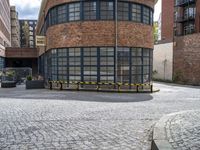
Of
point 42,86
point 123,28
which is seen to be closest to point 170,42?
point 123,28

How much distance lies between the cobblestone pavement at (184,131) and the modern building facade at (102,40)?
1286cm

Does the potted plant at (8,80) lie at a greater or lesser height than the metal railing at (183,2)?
lesser

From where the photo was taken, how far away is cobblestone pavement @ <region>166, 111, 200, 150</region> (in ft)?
18.9

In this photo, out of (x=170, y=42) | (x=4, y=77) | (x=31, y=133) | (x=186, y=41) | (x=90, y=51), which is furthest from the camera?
(x=170, y=42)

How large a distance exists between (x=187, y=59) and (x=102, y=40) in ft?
56.6

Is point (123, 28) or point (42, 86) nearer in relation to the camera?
point (123, 28)

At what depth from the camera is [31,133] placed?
7.45m

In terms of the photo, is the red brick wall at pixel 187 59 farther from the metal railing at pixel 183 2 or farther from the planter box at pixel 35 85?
the planter box at pixel 35 85

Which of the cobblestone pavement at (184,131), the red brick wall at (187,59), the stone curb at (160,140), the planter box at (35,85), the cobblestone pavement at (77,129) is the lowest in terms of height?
the cobblestone pavement at (77,129)

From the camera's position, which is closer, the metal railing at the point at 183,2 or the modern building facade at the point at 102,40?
the modern building facade at the point at 102,40

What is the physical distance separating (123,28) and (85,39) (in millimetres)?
3250

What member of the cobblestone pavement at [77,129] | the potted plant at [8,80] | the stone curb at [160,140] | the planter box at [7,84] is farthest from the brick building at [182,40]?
the stone curb at [160,140]

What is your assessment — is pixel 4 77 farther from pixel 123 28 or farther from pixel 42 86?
pixel 123 28

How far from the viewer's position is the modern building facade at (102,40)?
21.8 meters
